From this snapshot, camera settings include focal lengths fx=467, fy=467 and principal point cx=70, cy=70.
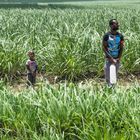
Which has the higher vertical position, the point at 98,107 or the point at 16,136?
the point at 98,107

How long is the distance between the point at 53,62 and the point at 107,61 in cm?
181

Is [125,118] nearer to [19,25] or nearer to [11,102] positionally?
[11,102]

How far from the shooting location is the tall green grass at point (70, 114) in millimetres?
5211

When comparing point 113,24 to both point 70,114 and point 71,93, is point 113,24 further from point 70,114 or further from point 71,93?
point 70,114

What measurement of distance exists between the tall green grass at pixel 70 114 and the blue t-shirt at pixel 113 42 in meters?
1.94

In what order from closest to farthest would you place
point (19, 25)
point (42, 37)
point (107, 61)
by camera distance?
point (107, 61)
point (42, 37)
point (19, 25)

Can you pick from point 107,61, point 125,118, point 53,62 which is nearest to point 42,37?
point 53,62

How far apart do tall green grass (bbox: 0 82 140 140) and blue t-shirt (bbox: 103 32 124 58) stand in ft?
6.35

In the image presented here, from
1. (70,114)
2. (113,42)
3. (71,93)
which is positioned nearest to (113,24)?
(113,42)

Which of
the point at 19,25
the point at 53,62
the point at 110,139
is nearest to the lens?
the point at 110,139

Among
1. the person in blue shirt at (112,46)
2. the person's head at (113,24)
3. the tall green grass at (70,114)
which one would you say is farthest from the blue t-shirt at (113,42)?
the tall green grass at (70,114)

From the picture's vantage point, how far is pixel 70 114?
5.48 m

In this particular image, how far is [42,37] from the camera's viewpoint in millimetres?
10719

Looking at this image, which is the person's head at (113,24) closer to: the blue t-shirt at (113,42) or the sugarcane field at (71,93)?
the sugarcane field at (71,93)
